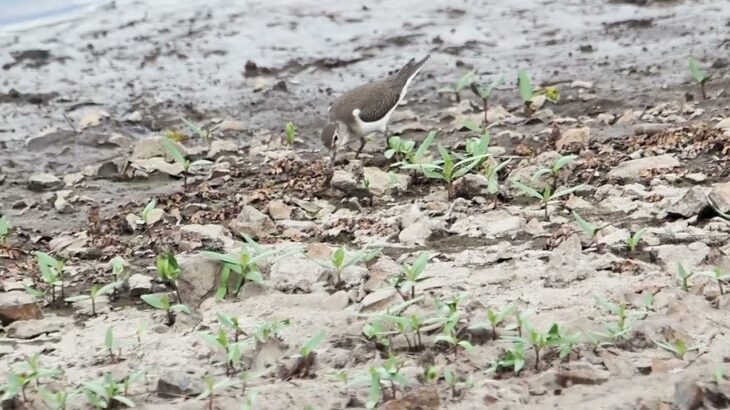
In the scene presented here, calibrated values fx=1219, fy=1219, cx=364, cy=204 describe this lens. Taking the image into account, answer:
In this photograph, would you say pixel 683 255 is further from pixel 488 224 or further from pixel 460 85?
pixel 460 85

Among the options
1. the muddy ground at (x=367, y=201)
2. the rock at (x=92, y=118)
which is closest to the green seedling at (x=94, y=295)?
the muddy ground at (x=367, y=201)

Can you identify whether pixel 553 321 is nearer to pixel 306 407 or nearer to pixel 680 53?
pixel 306 407

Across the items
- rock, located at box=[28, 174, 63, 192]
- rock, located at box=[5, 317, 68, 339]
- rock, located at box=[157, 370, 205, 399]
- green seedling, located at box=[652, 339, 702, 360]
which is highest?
green seedling, located at box=[652, 339, 702, 360]

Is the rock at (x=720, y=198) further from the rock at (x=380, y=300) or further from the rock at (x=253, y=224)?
the rock at (x=253, y=224)

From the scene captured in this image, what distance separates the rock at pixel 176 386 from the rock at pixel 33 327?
0.95 metres

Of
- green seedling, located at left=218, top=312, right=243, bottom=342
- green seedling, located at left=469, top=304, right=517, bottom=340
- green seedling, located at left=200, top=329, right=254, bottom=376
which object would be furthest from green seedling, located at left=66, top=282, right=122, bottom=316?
green seedling, located at left=469, top=304, right=517, bottom=340

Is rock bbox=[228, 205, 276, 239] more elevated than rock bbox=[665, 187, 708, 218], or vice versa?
rock bbox=[665, 187, 708, 218]

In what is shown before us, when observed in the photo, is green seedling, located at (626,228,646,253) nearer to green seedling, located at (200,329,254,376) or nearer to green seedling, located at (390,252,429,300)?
green seedling, located at (390,252,429,300)

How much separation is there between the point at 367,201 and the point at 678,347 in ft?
9.17

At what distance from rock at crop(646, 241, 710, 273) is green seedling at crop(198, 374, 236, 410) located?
196 centimetres

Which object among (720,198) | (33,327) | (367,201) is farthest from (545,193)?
(33,327)

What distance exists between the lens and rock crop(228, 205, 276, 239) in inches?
251

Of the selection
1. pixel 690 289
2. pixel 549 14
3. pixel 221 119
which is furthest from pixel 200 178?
pixel 549 14

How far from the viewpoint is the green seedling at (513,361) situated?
14.0 ft
